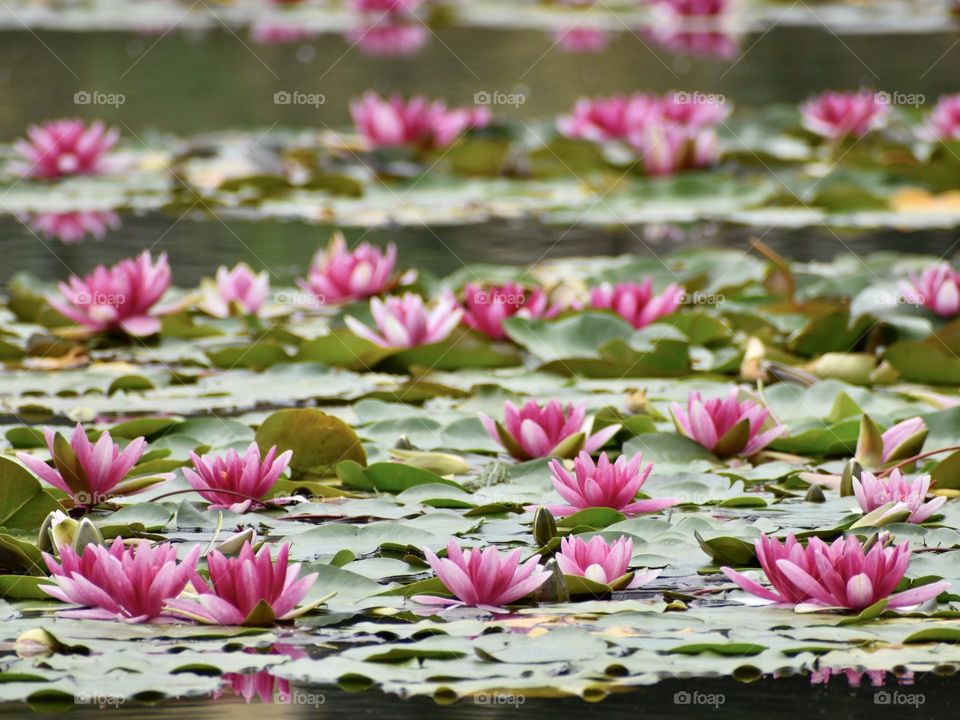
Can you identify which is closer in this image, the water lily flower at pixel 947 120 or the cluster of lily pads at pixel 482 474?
the cluster of lily pads at pixel 482 474

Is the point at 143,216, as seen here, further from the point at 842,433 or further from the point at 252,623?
the point at 252,623

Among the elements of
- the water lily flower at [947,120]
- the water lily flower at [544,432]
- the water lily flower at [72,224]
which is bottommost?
the water lily flower at [544,432]

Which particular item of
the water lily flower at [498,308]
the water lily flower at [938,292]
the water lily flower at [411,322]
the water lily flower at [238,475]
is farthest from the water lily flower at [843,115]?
the water lily flower at [238,475]

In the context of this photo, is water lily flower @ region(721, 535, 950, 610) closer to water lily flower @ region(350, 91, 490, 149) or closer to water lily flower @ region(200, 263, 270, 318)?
water lily flower @ region(200, 263, 270, 318)

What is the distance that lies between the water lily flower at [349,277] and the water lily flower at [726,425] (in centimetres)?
158

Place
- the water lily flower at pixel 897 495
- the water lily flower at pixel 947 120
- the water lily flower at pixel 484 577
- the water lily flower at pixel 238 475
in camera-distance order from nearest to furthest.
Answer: the water lily flower at pixel 484 577 < the water lily flower at pixel 897 495 < the water lily flower at pixel 238 475 < the water lily flower at pixel 947 120

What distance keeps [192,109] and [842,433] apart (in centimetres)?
729

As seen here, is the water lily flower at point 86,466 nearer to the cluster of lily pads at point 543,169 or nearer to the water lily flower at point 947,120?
the cluster of lily pads at point 543,169

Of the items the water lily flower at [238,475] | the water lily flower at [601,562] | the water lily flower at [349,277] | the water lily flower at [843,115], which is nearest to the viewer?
the water lily flower at [601,562]

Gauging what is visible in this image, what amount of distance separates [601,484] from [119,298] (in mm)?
1877

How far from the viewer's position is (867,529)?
2.58 meters

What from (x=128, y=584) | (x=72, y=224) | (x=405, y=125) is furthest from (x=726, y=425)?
(x=405, y=125)

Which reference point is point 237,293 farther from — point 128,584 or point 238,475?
point 128,584

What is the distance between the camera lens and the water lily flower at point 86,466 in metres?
2.73
